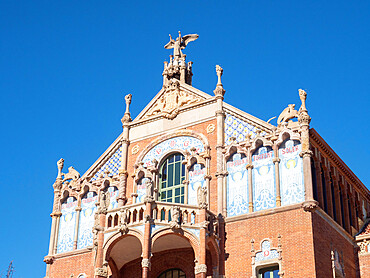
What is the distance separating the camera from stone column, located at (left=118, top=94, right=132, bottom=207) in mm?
29345

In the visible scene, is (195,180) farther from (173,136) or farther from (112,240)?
(112,240)

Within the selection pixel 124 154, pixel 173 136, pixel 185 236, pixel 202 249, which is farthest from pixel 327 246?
pixel 124 154

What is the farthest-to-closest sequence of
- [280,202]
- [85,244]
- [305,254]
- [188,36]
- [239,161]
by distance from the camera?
[188,36], [85,244], [239,161], [280,202], [305,254]

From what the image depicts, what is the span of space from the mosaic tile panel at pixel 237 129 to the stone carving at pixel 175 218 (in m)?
4.49

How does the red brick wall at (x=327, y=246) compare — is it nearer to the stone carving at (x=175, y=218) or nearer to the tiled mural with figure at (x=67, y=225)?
the stone carving at (x=175, y=218)

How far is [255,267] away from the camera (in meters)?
24.9

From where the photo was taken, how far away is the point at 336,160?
28891 millimetres

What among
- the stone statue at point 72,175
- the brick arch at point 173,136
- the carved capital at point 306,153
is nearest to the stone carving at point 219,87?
the brick arch at point 173,136

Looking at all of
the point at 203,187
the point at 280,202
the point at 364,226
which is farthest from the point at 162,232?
the point at 364,226

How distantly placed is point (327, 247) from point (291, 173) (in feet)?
10.2

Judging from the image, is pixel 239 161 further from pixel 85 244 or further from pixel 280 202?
pixel 85 244

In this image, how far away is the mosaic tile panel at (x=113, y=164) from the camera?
1211 inches

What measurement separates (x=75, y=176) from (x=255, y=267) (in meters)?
10.5

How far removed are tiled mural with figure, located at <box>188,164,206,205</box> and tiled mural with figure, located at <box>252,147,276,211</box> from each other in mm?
2318
